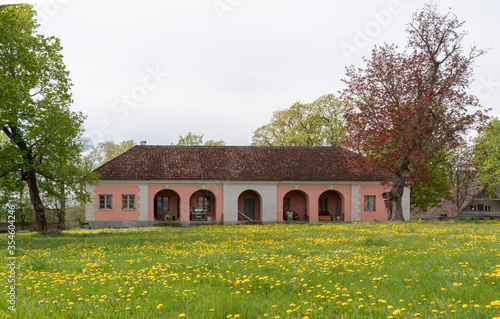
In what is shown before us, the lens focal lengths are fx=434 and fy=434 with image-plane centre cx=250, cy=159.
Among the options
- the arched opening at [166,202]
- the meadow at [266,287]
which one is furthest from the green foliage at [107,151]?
the meadow at [266,287]

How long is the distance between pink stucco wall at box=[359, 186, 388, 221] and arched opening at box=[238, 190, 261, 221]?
28.5 feet

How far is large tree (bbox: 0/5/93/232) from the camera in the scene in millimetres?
20359

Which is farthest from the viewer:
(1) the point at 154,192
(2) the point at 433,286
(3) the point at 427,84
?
(1) the point at 154,192

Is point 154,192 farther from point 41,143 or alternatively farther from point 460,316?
point 460,316

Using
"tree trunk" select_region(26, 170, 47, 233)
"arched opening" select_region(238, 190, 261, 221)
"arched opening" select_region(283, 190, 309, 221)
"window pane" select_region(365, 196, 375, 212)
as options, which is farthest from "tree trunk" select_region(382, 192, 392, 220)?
"tree trunk" select_region(26, 170, 47, 233)

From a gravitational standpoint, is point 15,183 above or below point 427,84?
below

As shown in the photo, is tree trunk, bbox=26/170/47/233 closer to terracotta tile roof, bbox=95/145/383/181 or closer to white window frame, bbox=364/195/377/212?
terracotta tile roof, bbox=95/145/383/181

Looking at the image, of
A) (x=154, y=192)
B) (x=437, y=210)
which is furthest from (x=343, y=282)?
(x=437, y=210)

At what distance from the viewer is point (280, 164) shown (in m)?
36.1

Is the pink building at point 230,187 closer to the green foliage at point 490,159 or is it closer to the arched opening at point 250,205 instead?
the arched opening at point 250,205

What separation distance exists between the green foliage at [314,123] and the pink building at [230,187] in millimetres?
8762

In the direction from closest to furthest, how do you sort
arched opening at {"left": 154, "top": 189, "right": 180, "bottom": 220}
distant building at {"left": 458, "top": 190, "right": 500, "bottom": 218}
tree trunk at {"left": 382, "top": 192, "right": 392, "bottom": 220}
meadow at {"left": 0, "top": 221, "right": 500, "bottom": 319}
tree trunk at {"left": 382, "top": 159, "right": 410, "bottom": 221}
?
meadow at {"left": 0, "top": 221, "right": 500, "bottom": 319} < tree trunk at {"left": 382, "top": 159, "right": 410, "bottom": 221} < tree trunk at {"left": 382, "top": 192, "right": 392, "bottom": 220} < arched opening at {"left": 154, "top": 189, "right": 180, "bottom": 220} < distant building at {"left": 458, "top": 190, "right": 500, "bottom": 218}

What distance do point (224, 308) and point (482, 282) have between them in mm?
3862

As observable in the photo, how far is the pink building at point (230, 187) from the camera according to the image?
33.3 meters
